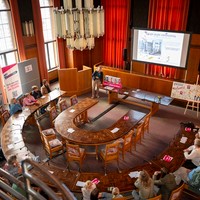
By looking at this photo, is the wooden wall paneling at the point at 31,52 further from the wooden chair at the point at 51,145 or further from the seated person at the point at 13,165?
the seated person at the point at 13,165

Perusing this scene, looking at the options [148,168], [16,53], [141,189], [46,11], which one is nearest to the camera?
[141,189]

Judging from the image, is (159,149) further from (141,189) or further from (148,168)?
(141,189)

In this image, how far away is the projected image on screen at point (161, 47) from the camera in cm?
913

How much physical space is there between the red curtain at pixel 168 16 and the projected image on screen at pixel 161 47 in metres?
0.78

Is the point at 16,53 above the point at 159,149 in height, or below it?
above

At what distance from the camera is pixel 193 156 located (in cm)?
509

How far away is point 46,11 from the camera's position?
10.8m

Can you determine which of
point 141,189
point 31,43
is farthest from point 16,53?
point 141,189

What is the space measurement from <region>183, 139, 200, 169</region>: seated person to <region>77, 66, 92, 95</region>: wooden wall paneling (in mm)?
5975

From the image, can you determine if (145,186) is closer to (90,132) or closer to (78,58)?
(90,132)

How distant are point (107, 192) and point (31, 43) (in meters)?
7.78

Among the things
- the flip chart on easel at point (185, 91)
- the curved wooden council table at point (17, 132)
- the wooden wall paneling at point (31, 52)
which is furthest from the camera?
the wooden wall paneling at point (31, 52)

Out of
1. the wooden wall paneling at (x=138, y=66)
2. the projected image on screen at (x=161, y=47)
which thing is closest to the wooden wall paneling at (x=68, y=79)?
the projected image on screen at (x=161, y=47)

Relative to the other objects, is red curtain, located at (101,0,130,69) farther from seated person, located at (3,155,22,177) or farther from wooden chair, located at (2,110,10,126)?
seated person, located at (3,155,22,177)
